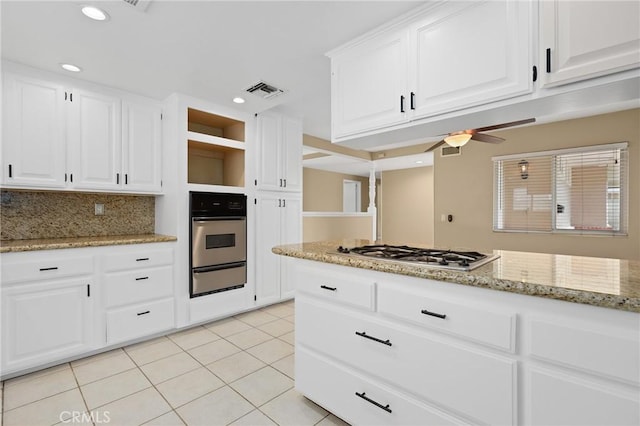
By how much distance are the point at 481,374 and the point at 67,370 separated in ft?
9.39

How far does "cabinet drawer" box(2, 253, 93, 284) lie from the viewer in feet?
7.05

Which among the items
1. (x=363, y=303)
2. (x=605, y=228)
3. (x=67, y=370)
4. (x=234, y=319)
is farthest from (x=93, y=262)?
(x=605, y=228)

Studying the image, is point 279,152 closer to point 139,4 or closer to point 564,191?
point 139,4

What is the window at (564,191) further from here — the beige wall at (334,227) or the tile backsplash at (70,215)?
the tile backsplash at (70,215)

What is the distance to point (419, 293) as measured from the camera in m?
1.35

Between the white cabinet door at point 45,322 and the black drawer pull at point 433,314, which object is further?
the white cabinet door at point 45,322

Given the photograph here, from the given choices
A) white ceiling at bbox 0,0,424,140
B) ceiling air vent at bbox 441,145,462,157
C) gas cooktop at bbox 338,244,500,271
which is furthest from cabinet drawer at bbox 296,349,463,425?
ceiling air vent at bbox 441,145,462,157

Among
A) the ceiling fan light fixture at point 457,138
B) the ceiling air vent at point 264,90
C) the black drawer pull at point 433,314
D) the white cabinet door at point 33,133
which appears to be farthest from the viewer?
the ceiling fan light fixture at point 457,138

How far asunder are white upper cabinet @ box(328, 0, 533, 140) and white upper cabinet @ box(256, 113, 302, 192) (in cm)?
170

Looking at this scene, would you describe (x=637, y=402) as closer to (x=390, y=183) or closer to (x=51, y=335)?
Answer: (x=51, y=335)

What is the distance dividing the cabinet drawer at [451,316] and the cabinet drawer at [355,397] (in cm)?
38

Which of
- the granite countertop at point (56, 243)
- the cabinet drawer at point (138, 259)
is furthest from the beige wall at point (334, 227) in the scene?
the granite countertop at point (56, 243)

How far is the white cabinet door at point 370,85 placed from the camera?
5.86 feet

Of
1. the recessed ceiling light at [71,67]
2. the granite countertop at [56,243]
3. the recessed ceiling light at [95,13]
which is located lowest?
the granite countertop at [56,243]
